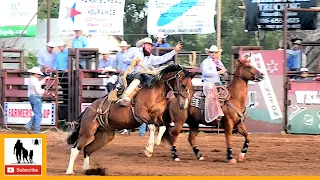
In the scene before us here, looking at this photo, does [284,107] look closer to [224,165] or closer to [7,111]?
[224,165]

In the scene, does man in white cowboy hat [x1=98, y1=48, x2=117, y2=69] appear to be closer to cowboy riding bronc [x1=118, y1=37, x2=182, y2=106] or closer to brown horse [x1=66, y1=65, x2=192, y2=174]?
cowboy riding bronc [x1=118, y1=37, x2=182, y2=106]

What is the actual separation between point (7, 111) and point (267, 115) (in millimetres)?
6076

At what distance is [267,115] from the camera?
734 inches

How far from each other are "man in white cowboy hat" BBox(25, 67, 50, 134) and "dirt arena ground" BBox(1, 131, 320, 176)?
431mm

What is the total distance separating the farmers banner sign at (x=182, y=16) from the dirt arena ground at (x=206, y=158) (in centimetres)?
279

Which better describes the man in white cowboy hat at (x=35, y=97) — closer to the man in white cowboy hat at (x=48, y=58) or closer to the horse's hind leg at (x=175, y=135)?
the man in white cowboy hat at (x=48, y=58)

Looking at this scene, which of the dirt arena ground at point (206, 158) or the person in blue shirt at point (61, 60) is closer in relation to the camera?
the dirt arena ground at point (206, 158)

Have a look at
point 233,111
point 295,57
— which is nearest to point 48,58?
point 295,57

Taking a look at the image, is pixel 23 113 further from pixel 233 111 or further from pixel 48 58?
pixel 233 111

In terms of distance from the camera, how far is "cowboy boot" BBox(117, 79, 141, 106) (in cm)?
1274

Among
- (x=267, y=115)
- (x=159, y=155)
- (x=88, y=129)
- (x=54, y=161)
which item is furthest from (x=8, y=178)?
(x=267, y=115)

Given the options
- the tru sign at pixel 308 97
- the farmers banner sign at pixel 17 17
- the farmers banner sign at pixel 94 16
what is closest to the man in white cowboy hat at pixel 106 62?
the farmers banner sign at pixel 94 16
